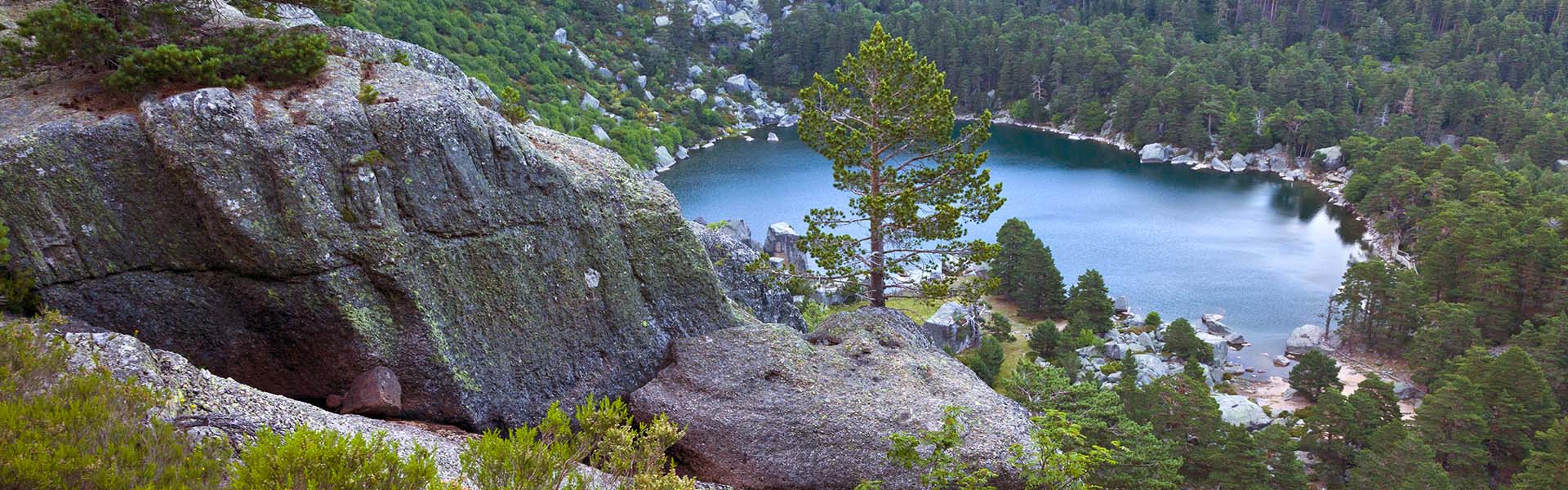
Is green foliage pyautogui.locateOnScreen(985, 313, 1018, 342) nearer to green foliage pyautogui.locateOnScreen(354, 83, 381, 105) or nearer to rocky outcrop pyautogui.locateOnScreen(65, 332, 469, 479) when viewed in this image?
green foliage pyautogui.locateOnScreen(354, 83, 381, 105)

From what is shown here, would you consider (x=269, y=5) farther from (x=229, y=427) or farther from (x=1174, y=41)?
(x=1174, y=41)

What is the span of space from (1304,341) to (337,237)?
160ft

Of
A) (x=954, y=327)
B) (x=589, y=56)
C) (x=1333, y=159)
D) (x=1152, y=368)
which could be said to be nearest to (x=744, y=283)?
(x=954, y=327)

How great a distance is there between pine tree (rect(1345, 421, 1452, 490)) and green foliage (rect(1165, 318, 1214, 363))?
12.1 meters

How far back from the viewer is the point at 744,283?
20656mm

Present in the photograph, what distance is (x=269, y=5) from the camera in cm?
1564

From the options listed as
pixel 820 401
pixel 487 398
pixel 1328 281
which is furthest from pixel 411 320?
pixel 1328 281

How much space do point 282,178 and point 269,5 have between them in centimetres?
526

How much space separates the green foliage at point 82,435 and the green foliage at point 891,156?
17295 millimetres

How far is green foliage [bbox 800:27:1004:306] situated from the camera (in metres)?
23.4

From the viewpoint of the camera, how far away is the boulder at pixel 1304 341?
156 ft

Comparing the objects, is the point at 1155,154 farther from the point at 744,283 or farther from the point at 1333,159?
the point at 744,283

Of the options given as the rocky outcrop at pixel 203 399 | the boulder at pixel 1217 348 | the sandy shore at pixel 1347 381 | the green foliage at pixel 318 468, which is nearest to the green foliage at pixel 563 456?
the green foliage at pixel 318 468

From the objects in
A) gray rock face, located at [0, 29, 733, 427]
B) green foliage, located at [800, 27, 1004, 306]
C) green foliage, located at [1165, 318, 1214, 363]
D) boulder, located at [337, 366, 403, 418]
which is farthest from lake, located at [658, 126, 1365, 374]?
boulder, located at [337, 366, 403, 418]
